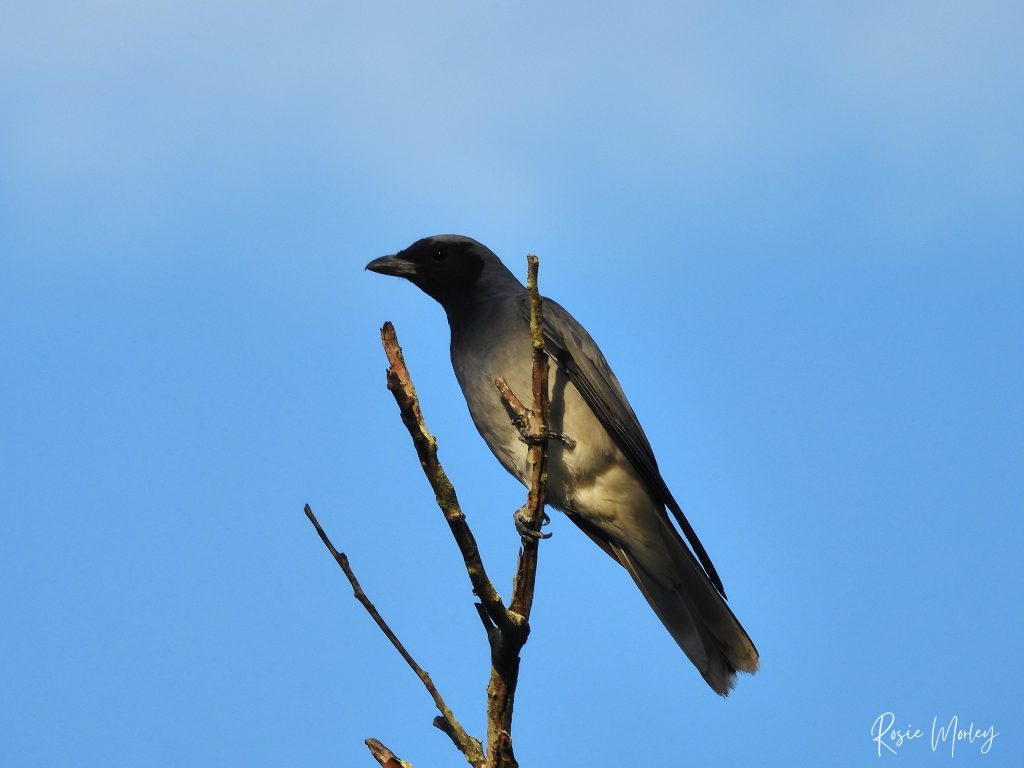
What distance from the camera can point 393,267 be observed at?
7.62m

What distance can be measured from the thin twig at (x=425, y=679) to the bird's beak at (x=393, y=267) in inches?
159

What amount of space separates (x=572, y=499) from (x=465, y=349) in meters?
1.19

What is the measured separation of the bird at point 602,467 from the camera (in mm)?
6402

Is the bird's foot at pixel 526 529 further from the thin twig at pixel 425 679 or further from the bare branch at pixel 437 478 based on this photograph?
the thin twig at pixel 425 679

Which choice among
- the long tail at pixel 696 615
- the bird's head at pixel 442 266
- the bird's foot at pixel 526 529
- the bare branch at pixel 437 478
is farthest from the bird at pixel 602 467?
the bare branch at pixel 437 478

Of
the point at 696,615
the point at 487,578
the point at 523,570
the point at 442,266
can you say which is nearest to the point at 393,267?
the point at 442,266

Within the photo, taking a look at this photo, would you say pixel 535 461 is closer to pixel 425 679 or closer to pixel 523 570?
pixel 523 570

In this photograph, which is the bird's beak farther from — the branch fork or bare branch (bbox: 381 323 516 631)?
bare branch (bbox: 381 323 516 631)

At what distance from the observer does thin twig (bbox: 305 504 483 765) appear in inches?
144

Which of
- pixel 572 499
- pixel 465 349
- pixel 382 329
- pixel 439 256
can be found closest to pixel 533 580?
pixel 382 329

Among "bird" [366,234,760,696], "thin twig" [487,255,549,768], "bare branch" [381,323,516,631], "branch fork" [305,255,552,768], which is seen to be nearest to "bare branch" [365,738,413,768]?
"branch fork" [305,255,552,768]

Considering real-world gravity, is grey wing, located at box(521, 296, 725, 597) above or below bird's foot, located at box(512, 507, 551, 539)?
above

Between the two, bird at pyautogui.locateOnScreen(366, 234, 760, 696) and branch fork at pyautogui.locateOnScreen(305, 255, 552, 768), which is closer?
branch fork at pyautogui.locateOnScreen(305, 255, 552, 768)

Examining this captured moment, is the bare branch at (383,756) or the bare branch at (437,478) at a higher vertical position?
the bare branch at (437,478)
